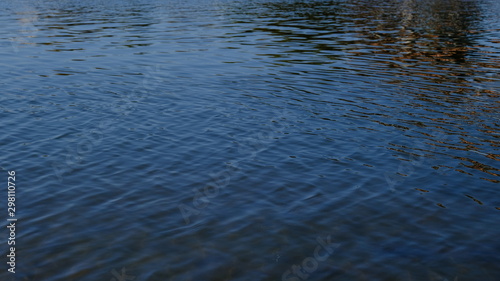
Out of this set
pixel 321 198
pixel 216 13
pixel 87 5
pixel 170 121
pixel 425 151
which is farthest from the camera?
pixel 87 5

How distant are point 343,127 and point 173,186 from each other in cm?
931

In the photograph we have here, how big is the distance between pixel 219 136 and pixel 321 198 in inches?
282

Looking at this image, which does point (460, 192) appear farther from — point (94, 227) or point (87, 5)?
point (87, 5)

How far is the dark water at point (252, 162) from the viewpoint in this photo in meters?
14.0

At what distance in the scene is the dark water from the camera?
13961mm

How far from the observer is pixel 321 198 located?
17453 millimetres

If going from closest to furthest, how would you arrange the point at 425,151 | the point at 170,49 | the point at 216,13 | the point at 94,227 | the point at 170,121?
1. the point at 94,227
2. the point at 425,151
3. the point at 170,121
4. the point at 170,49
5. the point at 216,13

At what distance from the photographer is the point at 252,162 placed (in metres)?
20.5

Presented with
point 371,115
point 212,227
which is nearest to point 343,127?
point 371,115

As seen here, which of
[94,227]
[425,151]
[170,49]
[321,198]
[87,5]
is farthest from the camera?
[87,5]

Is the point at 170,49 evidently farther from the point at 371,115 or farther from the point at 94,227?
the point at 94,227

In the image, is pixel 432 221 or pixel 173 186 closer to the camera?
pixel 432 221

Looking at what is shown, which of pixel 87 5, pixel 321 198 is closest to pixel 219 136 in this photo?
pixel 321 198

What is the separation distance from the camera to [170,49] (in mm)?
45406
